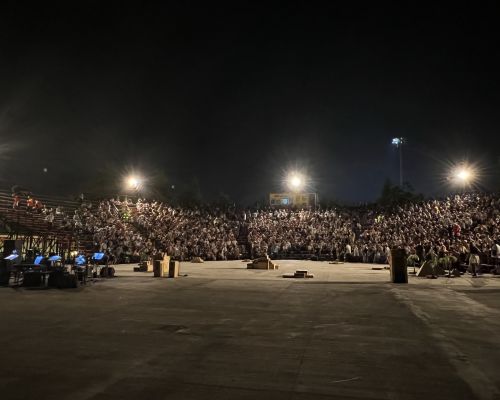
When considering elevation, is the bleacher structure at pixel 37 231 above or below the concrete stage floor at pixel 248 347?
above

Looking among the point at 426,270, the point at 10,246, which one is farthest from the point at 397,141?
the point at 10,246

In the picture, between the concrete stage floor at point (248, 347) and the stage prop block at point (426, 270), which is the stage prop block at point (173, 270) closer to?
the concrete stage floor at point (248, 347)

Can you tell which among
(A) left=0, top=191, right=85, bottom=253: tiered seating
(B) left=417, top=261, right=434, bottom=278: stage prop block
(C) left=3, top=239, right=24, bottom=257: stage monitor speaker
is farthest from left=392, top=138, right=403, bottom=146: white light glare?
(C) left=3, top=239, right=24, bottom=257: stage monitor speaker

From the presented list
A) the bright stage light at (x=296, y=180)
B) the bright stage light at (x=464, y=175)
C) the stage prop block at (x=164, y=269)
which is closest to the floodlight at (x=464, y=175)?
the bright stage light at (x=464, y=175)

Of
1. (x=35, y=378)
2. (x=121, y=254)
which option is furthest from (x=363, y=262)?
(x=35, y=378)

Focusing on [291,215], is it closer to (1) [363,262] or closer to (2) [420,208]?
(1) [363,262]

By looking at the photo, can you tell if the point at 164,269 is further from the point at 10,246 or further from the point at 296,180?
the point at 296,180

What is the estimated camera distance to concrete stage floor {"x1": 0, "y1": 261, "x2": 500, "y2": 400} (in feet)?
14.2

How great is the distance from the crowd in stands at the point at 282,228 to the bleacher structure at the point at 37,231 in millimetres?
764

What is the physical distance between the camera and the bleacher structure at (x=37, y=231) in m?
18.8

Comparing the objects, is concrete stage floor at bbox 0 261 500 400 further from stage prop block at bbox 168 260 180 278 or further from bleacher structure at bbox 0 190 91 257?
bleacher structure at bbox 0 190 91 257

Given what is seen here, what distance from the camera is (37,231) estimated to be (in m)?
19.7

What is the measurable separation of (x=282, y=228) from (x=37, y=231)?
2108 cm

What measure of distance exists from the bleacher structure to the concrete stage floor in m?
7.57
